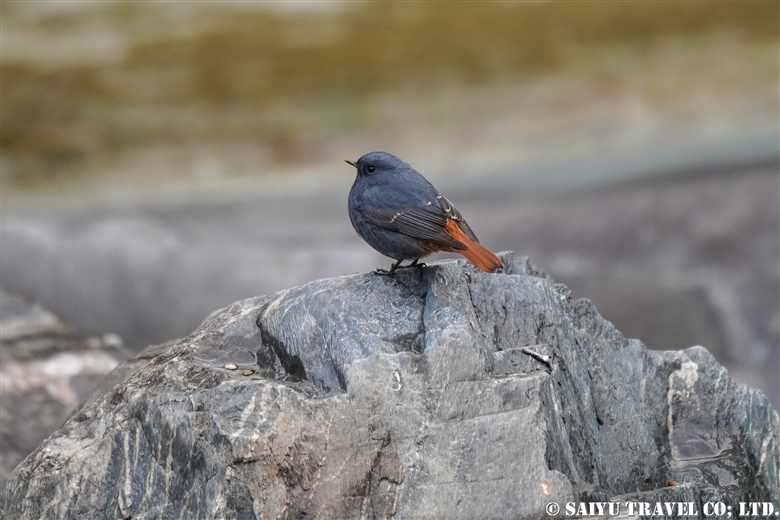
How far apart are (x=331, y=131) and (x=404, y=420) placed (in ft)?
31.8

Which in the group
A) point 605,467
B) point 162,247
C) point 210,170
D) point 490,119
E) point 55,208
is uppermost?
point 490,119

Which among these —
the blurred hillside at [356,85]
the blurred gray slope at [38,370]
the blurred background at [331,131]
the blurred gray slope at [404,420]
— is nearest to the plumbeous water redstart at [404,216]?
the blurred gray slope at [404,420]

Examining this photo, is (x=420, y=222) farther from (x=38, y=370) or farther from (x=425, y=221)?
(x=38, y=370)

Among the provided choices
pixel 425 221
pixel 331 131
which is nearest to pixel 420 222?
pixel 425 221

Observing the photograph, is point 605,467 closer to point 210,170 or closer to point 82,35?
point 210,170

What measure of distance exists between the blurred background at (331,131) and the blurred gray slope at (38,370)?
3.36 metres

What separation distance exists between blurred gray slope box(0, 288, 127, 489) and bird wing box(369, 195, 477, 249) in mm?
3150

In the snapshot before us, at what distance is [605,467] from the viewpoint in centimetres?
467

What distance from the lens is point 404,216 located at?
5.06 meters

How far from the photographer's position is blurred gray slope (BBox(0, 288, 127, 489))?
6.38 m

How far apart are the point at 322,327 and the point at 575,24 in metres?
9.59

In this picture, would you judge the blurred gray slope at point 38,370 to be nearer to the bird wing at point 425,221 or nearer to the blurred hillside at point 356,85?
A: the bird wing at point 425,221

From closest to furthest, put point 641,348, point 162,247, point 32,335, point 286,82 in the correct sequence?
point 641,348
point 32,335
point 162,247
point 286,82

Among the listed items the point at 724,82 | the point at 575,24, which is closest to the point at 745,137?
the point at 724,82
